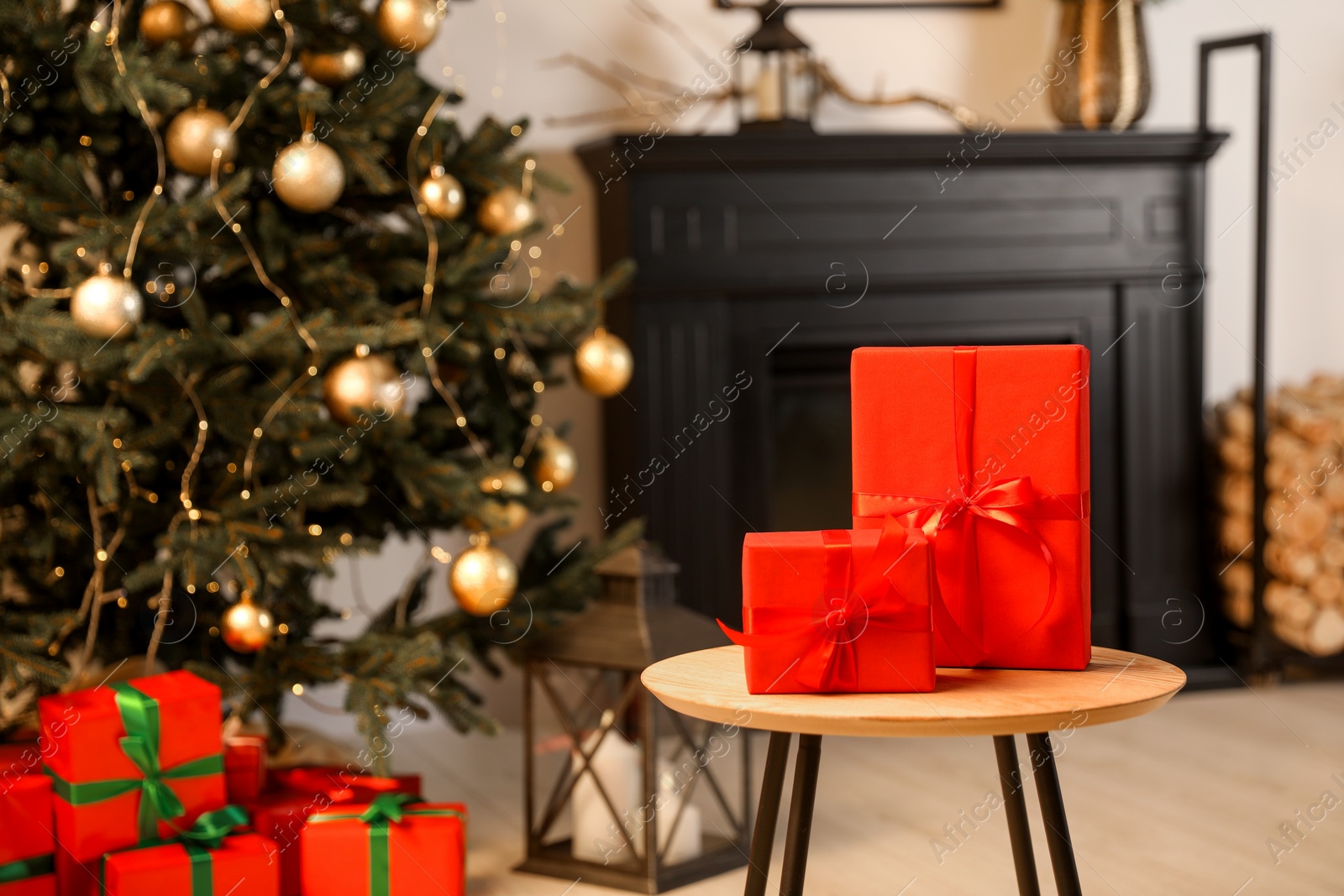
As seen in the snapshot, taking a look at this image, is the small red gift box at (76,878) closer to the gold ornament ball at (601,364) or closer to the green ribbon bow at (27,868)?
the green ribbon bow at (27,868)

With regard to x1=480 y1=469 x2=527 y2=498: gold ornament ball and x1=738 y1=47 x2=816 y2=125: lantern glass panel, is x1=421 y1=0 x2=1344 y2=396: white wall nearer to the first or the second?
x1=738 y1=47 x2=816 y2=125: lantern glass panel

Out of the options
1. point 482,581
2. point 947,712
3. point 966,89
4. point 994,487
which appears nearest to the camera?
point 947,712

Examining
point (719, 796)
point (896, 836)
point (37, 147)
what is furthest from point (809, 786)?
point (37, 147)

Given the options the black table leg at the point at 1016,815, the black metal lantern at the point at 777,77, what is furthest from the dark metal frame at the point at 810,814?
the black metal lantern at the point at 777,77

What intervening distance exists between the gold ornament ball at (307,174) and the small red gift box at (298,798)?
90 cm

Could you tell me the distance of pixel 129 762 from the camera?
1.81 m

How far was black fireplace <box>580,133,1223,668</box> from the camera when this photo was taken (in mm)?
2908

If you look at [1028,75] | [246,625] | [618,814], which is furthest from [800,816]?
[1028,75]

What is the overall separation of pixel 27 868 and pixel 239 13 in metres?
1.28

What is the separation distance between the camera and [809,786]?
4.08 feet

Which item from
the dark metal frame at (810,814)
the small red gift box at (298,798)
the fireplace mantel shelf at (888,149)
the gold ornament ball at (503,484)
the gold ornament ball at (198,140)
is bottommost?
the small red gift box at (298,798)

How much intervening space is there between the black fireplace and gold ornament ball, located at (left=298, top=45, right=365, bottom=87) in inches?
31.8

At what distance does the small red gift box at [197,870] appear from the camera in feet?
5.67

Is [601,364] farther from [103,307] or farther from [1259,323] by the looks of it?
[1259,323]
